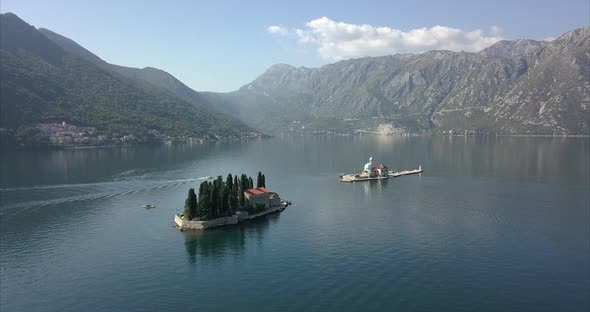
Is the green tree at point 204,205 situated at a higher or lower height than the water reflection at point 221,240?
higher

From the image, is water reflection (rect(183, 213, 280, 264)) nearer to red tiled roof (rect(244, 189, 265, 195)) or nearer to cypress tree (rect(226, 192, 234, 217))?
cypress tree (rect(226, 192, 234, 217))

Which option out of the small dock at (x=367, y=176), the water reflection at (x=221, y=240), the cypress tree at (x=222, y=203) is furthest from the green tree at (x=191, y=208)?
the small dock at (x=367, y=176)

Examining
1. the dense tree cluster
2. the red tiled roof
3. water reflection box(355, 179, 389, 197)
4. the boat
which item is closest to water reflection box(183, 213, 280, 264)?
the dense tree cluster

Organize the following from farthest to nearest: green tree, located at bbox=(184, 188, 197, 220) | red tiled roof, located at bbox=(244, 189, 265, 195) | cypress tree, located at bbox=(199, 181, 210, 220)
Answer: red tiled roof, located at bbox=(244, 189, 265, 195) → green tree, located at bbox=(184, 188, 197, 220) → cypress tree, located at bbox=(199, 181, 210, 220)

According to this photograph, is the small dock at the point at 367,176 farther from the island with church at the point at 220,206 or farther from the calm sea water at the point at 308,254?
the island with church at the point at 220,206

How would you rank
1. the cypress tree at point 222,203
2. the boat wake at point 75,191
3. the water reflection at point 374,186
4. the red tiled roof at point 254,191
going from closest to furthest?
the cypress tree at point 222,203, the red tiled roof at point 254,191, the boat wake at point 75,191, the water reflection at point 374,186

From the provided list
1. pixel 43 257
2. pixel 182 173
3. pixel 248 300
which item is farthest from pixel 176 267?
pixel 182 173

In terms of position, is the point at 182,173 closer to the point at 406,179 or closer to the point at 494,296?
the point at 406,179
